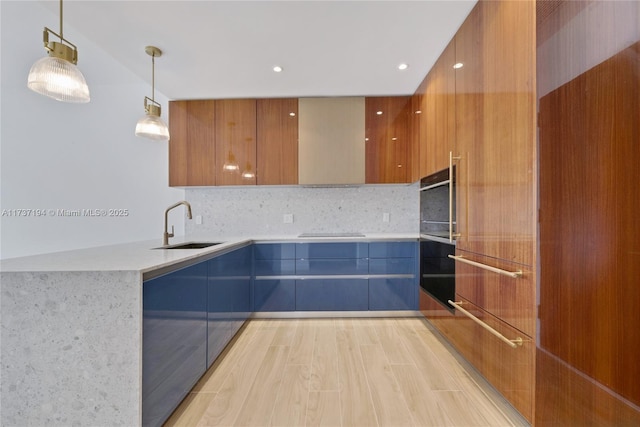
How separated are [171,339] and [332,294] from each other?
5.48 feet

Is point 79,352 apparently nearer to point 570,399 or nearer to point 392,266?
point 570,399

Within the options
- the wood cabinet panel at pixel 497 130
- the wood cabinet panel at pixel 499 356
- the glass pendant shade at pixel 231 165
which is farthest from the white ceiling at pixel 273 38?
the wood cabinet panel at pixel 499 356

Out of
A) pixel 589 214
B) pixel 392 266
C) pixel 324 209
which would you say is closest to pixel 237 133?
pixel 324 209

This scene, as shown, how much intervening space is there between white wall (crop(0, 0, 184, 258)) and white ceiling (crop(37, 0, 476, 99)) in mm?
1425

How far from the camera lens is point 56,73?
133 centimetres

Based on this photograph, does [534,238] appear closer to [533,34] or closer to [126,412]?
[533,34]

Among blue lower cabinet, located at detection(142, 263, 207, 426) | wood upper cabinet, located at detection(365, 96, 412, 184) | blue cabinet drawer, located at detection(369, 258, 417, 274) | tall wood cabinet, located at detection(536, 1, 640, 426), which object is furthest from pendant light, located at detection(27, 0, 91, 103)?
blue cabinet drawer, located at detection(369, 258, 417, 274)

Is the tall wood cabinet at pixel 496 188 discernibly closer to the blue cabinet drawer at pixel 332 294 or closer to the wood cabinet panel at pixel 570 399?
the wood cabinet panel at pixel 570 399

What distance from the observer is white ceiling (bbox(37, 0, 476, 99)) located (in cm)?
166

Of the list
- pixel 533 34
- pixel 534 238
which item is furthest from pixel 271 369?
pixel 533 34

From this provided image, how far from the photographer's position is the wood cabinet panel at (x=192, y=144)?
296 cm

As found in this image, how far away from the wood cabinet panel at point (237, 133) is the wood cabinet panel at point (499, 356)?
243cm

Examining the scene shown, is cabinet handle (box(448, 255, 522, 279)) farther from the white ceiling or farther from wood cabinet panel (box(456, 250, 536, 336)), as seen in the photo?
the white ceiling

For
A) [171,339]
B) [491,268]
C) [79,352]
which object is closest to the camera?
[79,352]
